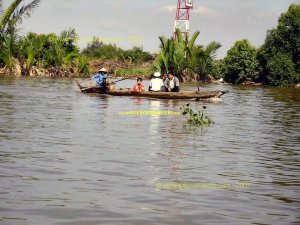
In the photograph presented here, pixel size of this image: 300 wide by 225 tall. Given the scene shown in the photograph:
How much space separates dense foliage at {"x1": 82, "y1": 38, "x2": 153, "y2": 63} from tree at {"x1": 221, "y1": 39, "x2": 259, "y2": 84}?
51.3ft

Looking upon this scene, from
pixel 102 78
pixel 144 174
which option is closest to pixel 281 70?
pixel 102 78

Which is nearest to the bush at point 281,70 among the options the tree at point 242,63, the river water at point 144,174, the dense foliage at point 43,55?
the tree at point 242,63

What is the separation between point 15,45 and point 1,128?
36.7 metres

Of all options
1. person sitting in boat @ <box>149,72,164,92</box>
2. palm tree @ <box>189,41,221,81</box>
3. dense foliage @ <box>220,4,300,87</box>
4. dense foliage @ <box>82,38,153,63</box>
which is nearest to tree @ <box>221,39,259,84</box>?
dense foliage @ <box>220,4,300,87</box>

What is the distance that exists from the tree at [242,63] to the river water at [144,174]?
42.2 m

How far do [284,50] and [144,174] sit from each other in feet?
162

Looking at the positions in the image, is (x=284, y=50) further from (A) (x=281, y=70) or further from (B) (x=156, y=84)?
(B) (x=156, y=84)

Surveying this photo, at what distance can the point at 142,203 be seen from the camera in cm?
532

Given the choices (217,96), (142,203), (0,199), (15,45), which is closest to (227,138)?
(142,203)

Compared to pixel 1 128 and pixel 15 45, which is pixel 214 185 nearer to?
pixel 1 128

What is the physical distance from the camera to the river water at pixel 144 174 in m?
4.95

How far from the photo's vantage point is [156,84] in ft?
74.4

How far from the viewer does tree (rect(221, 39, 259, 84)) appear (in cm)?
5422

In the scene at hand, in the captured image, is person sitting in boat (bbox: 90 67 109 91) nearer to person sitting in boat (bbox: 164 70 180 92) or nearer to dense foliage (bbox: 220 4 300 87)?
person sitting in boat (bbox: 164 70 180 92)
